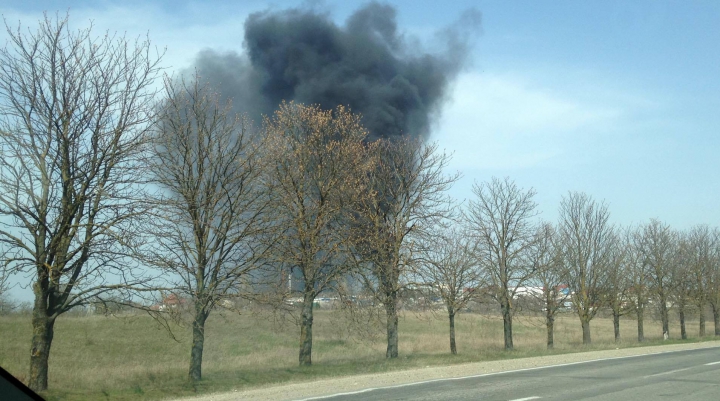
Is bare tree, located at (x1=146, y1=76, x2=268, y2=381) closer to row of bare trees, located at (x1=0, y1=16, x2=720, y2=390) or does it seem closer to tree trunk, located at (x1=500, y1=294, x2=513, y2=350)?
row of bare trees, located at (x1=0, y1=16, x2=720, y2=390)

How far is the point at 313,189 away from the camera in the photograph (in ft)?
64.3

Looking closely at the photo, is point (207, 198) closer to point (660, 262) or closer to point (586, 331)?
point (586, 331)

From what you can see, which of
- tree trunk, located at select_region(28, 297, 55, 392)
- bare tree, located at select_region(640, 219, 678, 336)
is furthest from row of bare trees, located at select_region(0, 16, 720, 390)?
bare tree, located at select_region(640, 219, 678, 336)

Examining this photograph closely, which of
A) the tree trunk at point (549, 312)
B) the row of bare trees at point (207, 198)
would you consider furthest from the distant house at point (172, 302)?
the tree trunk at point (549, 312)

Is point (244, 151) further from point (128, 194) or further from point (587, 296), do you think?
point (587, 296)

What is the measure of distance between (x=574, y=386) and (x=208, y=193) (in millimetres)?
9745

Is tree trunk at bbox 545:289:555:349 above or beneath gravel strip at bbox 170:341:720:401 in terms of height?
above

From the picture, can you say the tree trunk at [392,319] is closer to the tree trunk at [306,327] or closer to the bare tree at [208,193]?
the tree trunk at [306,327]

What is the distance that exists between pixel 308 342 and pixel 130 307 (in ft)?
23.7

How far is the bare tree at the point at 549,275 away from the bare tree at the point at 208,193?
16.2m

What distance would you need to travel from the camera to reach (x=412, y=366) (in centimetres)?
1636

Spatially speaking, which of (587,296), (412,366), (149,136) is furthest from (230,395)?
(587,296)

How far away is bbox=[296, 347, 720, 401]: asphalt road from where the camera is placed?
31.0 feet

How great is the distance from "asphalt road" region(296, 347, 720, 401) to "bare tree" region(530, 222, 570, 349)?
12910mm
